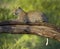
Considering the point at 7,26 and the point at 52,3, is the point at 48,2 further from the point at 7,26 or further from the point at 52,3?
the point at 7,26

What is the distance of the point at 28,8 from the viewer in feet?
15.8

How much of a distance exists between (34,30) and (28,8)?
2.70m

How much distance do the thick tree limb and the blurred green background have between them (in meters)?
2.08

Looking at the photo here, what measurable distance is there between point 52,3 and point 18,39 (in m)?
1.20

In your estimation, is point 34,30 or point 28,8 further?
point 28,8

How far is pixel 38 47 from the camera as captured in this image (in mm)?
4336

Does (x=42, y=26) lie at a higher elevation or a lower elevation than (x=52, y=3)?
lower

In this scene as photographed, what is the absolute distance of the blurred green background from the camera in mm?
4371

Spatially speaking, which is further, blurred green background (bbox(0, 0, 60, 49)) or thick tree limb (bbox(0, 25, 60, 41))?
blurred green background (bbox(0, 0, 60, 49))

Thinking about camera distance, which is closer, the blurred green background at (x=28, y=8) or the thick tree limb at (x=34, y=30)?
the thick tree limb at (x=34, y=30)

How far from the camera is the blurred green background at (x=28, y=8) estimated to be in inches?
172

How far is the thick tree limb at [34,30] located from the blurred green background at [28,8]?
2.08m

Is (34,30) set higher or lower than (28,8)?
lower

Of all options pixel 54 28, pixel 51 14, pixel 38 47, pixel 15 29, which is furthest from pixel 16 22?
pixel 51 14
